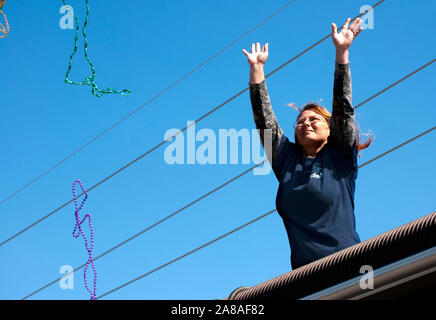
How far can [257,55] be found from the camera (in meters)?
3.97

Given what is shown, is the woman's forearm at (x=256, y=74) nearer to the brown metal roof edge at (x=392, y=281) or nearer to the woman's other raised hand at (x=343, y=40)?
the woman's other raised hand at (x=343, y=40)

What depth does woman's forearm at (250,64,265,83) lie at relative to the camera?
3859 millimetres

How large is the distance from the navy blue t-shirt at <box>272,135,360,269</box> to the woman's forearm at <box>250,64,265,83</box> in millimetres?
441

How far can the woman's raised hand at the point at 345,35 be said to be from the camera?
141 inches

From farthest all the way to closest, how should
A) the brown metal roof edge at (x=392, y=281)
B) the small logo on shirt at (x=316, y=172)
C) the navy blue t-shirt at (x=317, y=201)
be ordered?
the small logo on shirt at (x=316, y=172), the navy blue t-shirt at (x=317, y=201), the brown metal roof edge at (x=392, y=281)

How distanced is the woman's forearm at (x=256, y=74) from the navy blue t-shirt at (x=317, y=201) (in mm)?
441

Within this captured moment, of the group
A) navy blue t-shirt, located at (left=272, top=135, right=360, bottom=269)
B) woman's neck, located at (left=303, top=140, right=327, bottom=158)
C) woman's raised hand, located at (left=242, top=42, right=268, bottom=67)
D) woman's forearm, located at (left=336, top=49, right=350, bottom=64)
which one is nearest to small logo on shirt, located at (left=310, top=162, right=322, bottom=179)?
navy blue t-shirt, located at (left=272, top=135, right=360, bottom=269)

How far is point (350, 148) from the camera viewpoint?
3.58 metres

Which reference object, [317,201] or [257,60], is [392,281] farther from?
[257,60]

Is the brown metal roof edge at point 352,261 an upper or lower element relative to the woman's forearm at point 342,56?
lower

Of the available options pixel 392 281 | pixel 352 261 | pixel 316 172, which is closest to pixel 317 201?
pixel 316 172

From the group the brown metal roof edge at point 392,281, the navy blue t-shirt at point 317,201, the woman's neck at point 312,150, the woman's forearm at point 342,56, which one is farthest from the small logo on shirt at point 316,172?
the brown metal roof edge at point 392,281
